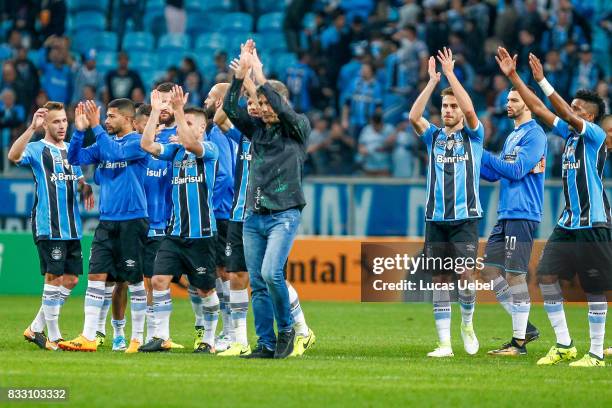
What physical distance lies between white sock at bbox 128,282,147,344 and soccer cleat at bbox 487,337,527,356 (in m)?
3.42

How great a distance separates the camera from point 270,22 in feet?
83.9

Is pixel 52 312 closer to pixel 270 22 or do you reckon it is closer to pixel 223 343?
pixel 223 343

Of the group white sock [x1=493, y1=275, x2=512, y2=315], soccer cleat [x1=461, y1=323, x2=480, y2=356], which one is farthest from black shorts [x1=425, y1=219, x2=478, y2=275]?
white sock [x1=493, y1=275, x2=512, y2=315]

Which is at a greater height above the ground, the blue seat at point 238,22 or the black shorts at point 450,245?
the blue seat at point 238,22

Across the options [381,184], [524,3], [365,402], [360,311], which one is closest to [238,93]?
[365,402]

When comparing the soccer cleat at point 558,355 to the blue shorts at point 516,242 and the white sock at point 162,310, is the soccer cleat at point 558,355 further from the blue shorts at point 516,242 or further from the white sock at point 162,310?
the white sock at point 162,310

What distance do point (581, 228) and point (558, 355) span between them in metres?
1.19

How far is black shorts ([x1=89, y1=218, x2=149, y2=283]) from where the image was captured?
1185cm

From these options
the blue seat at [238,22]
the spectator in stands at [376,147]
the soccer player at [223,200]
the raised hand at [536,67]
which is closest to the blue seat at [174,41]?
the blue seat at [238,22]

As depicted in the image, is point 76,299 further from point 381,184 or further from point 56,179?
point 56,179

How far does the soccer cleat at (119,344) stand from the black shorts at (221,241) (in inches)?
49.8

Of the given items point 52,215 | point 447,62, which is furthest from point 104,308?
point 447,62

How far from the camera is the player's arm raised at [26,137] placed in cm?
1203

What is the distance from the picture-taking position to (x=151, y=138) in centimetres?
1130
